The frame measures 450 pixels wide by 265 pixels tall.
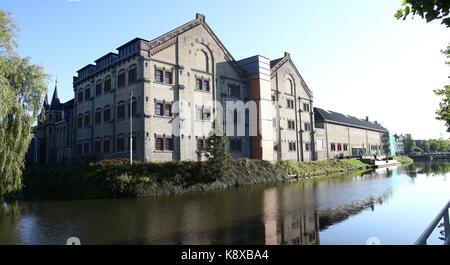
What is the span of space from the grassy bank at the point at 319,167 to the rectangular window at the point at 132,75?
20.5 metres

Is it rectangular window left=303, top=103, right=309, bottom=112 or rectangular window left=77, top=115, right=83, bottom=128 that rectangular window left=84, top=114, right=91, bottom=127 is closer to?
rectangular window left=77, top=115, right=83, bottom=128

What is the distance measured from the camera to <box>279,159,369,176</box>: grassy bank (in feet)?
146

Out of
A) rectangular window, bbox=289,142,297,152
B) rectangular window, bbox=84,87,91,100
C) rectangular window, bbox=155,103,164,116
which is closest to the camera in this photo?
rectangular window, bbox=155,103,164,116

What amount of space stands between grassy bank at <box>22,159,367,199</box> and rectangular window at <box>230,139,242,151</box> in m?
5.49

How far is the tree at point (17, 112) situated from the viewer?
18906 millimetres

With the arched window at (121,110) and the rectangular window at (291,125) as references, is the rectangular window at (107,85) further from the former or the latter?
the rectangular window at (291,125)

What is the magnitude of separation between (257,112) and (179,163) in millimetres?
18594

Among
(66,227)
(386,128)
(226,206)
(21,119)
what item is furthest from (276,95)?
(386,128)

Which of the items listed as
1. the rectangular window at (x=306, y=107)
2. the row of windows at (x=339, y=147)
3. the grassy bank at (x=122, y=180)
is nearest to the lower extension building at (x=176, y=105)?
the grassy bank at (x=122, y=180)

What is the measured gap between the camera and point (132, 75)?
34.5 metres

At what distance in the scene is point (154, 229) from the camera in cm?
1385

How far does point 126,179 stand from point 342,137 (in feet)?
185

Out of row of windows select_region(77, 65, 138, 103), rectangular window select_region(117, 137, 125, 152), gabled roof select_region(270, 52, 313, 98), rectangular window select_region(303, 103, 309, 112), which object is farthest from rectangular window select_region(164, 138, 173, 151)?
rectangular window select_region(303, 103, 309, 112)

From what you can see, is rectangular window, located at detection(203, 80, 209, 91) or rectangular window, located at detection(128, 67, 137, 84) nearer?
rectangular window, located at detection(128, 67, 137, 84)
